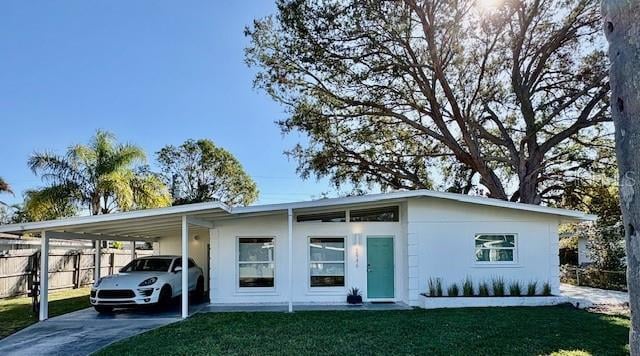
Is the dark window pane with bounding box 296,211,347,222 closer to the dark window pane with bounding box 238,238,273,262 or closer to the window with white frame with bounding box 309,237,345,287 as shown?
the window with white frame with bounding box 309,237,345,287

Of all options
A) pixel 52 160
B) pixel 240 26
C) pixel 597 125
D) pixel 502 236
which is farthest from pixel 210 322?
pixel 597 125

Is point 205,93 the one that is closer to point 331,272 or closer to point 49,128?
point 49,128

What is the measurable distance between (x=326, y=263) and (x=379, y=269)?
4.69 ft

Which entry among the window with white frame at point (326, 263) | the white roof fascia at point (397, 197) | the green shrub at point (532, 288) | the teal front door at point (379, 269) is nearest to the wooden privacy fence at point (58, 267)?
the white roof fascia at point (397, 197)

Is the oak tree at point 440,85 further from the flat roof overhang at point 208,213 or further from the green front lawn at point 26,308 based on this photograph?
the green front lawn at point 26,308

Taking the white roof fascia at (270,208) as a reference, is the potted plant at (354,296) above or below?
below

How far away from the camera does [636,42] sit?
262cm

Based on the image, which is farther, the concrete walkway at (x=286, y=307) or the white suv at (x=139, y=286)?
the concrete walkway at (x=286, y=307)

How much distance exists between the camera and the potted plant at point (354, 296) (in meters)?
13.1

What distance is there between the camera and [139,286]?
1152 cm

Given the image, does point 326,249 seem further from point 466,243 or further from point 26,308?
point 26,308

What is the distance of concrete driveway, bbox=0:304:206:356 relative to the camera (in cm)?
798

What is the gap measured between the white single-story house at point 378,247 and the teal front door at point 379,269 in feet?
0.09

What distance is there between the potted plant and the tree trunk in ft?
35.1
